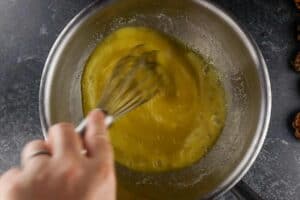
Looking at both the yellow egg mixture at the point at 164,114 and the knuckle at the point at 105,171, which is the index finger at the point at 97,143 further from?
the yellow egg mixture at the point at 164,114

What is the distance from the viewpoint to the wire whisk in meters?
0.86

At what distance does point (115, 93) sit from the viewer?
2.87 feet

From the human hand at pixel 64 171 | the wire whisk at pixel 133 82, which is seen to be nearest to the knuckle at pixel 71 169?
the human hand at pixel 64 171

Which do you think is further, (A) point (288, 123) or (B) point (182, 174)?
(A) point (288, 123)

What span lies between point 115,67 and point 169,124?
135 mm

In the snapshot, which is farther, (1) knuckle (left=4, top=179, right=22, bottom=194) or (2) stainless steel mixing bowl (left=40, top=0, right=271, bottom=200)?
(2) stainless steel mixing bowl (left=40, top=0, right=271, bottom=200)

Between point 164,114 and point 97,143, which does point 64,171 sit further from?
point 164,114

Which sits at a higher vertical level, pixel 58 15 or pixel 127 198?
pixel 58 15

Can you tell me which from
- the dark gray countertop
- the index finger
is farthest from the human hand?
the dark gray countertop

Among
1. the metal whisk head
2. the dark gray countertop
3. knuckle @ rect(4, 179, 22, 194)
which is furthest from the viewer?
the dark gray countertop

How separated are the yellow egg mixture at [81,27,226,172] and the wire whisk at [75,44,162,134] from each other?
1 cm

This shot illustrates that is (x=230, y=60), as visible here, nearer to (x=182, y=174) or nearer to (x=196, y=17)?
(x=196, y=17)

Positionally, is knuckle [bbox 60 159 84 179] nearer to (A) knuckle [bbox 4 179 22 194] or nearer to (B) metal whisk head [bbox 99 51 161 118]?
(A) knuckle [bbox 4 179 22 194]

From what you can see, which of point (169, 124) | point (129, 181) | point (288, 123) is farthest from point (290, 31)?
point (129, 181)
